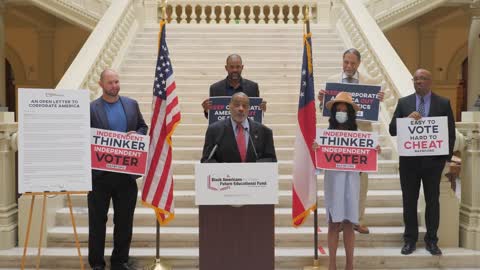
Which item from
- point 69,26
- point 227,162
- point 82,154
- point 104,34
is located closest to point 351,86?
point 227,162

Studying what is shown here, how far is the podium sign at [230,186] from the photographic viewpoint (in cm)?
480

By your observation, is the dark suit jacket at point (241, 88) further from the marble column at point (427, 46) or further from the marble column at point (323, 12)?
the marble column at point (427, 46)

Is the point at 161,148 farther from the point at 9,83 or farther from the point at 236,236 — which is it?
the point at 9,83

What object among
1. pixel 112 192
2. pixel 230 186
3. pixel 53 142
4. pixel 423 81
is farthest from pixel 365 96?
pixel 53 142

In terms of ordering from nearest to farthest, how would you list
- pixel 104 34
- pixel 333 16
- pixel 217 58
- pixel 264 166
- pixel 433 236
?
pixel 264 166
pixel 433 236
pixel 104 34
pixel 217 58
pixel 333 16

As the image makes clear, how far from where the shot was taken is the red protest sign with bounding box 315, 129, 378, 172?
5414mm

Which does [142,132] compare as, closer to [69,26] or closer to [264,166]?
[264,166]

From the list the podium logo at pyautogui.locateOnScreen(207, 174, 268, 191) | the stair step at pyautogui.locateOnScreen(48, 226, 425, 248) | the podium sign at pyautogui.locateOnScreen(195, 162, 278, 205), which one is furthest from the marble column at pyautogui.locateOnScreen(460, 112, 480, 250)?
the podium logo at pyautogui.locateOnScreen(207, 174, 268, 191)

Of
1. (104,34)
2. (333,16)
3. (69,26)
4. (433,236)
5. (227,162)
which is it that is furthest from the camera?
(69,26)

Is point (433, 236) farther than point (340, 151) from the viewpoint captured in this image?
Yes

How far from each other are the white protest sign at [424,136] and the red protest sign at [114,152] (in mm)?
2651

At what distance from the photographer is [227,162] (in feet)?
16.9

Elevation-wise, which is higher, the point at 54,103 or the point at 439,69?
the point at 439,69

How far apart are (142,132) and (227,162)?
3.47 feet
